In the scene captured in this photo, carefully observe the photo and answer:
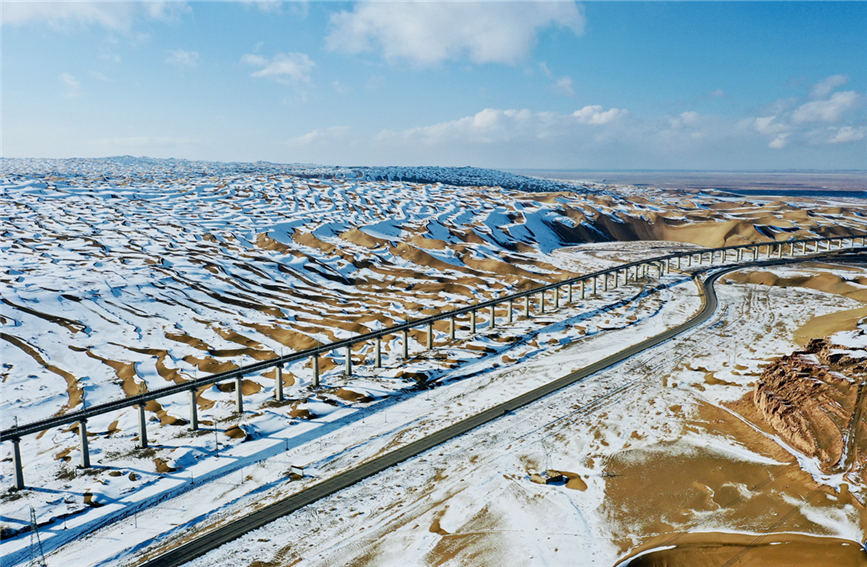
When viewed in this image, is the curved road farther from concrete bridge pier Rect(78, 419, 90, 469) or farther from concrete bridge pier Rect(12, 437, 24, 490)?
concrete bridge pier Rect(12, 437, 24, 490)

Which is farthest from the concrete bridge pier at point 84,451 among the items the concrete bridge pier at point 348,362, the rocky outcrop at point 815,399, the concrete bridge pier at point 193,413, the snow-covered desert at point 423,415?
the rocky outcrop at point 815,399

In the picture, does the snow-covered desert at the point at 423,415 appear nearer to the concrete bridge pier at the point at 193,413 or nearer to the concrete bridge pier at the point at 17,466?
the concrete bridge pier at the point at 17,466

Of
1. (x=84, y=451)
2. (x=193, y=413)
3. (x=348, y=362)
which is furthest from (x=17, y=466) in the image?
(x=348, y=362)

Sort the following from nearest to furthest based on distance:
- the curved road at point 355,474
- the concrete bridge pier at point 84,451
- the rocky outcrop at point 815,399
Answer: the curved road at point 355,474 → the concrete bridge pier at point 84,451 → the rocky outcrop at point 815,399

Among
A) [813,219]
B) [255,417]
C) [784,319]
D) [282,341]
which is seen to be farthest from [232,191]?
[813,219]

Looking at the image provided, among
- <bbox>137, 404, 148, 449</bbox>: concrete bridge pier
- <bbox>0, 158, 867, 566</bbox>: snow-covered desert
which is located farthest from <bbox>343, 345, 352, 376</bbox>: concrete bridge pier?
<bbox>137, 404, 148, 449</bbox>: concrete bridge pier

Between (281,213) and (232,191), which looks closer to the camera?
(281,213)

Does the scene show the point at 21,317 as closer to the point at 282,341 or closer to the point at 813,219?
the point at 282,341

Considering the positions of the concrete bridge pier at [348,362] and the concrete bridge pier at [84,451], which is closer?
the concrete bridge pier at [84,451]
